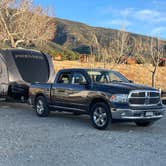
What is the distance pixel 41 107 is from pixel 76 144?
16.4 ft

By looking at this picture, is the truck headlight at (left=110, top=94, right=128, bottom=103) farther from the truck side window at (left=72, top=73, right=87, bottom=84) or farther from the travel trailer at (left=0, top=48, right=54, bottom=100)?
the travel trailer at (left=0, top=48, right=54, bottom=100)

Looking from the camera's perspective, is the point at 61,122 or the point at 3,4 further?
the point at 3,4

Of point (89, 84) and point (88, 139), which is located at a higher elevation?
point (89, 84)

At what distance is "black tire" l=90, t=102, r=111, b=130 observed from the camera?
10529mm

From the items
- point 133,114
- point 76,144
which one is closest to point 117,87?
point 133,114

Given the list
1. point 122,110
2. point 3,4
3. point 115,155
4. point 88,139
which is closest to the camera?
point 115,155

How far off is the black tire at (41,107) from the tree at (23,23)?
62.9 ft

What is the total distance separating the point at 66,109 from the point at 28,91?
11.2 feet

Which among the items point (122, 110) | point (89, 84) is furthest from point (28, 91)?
point (122, 110)

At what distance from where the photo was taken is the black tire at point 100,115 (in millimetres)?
10529

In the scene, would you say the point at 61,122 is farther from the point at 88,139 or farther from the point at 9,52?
the point at 9,52

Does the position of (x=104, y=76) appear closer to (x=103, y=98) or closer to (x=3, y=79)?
(x=103, y=98)

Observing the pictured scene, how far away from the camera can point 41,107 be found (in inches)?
527

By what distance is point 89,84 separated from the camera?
1130 cm
